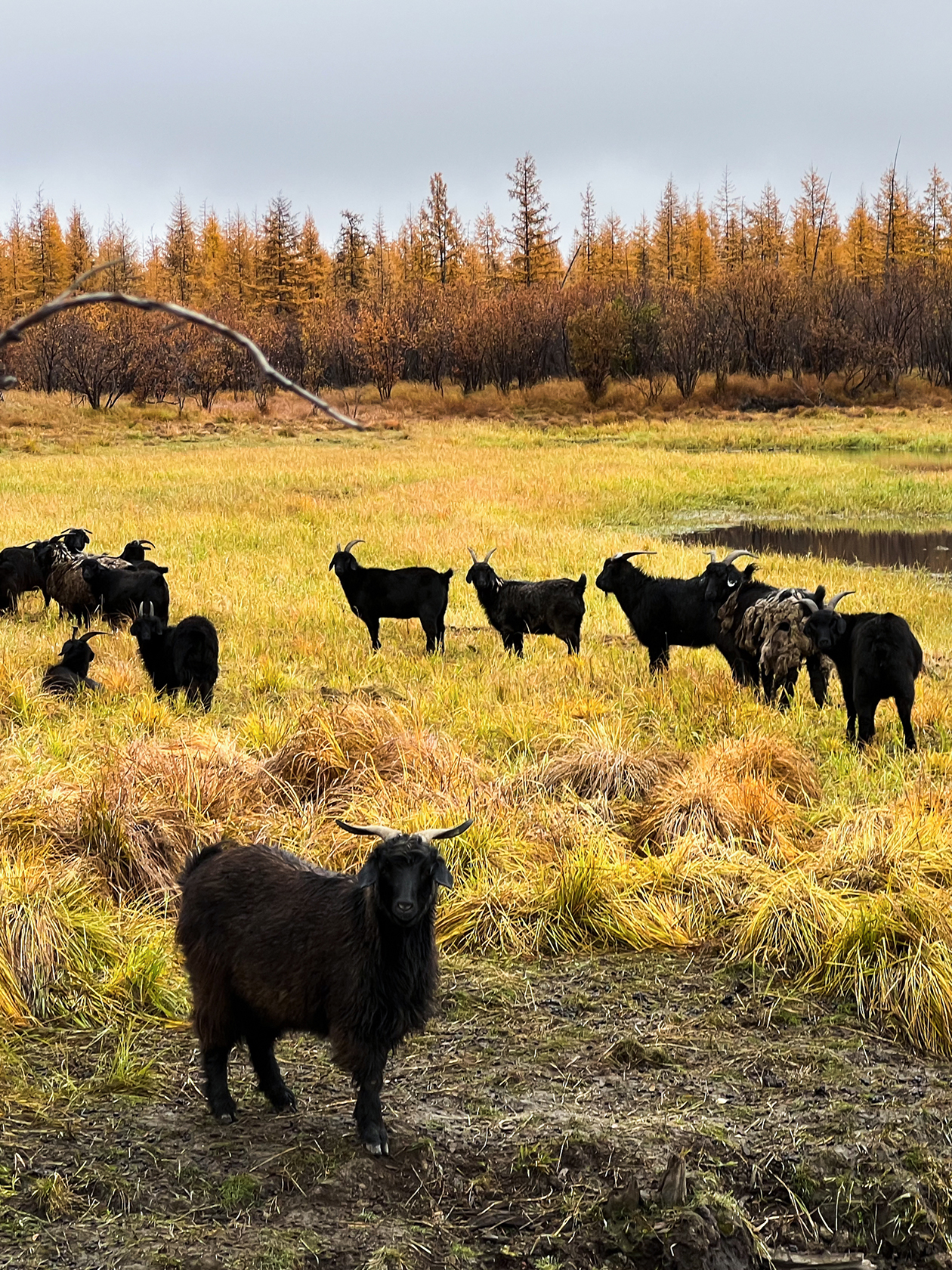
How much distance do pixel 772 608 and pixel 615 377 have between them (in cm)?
5029

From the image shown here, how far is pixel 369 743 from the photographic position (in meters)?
7.85

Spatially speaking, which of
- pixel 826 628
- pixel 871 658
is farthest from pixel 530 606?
pixel 871 658

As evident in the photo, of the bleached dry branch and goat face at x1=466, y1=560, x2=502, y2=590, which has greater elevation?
the bleached dry branch

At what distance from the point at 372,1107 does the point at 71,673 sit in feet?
22.0

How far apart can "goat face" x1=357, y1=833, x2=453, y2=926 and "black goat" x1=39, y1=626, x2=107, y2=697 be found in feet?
20.8

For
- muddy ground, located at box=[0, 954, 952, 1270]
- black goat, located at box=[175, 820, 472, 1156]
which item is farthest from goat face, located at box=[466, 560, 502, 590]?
black goat, located at box=[175, 820, 472, 1156]

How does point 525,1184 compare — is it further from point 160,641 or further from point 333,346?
point 333,346

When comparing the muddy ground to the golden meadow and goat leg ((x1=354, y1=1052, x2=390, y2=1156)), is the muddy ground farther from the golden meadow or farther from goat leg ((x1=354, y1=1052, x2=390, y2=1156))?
the golden meadow

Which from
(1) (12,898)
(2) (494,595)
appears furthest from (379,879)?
(2) (494,595)

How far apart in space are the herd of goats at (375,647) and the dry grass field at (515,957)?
0.33 meters

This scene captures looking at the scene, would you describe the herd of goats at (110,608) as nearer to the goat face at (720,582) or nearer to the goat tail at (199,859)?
the goat face at (720,582)

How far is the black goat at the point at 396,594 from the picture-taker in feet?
40.4

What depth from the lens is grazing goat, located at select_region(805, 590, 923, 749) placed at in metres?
8.52

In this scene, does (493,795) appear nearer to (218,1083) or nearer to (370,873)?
(218,1083)
